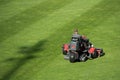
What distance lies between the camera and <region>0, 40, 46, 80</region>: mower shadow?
1812cm

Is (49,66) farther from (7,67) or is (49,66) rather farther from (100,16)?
(100,16)

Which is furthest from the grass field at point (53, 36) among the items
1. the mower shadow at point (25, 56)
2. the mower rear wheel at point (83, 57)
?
the mower rear wheel at point (83, 57)

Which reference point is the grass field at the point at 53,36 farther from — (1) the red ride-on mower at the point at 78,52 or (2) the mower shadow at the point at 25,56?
(1) the red ride-on mower at the point at 78,52

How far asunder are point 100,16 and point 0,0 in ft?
31.5

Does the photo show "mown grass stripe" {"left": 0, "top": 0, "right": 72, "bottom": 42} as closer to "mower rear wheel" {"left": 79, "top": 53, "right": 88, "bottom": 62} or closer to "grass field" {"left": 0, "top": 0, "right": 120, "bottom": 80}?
"grass field" {"left": 0, "top": 0, "right": 120, "bottom": 80}

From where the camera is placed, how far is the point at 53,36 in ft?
75.3

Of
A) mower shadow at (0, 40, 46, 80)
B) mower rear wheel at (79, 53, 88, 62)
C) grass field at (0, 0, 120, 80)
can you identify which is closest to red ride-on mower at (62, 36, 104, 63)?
mower rear wheel at (79, 53, 88, 62)

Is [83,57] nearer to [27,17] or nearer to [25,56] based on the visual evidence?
[25,56]

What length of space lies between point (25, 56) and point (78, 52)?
9.61 feet

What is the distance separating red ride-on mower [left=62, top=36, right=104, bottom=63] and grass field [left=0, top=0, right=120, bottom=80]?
0.93 ft

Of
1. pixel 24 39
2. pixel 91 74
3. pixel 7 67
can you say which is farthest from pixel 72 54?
pixel 24 39

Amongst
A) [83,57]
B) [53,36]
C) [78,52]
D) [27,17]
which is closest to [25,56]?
[78,52]

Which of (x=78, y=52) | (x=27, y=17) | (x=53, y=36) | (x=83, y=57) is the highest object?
(x=27, y=17)

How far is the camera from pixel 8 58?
19969 millimetres
